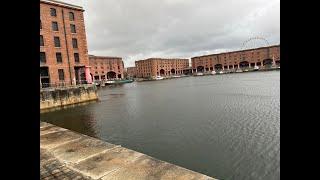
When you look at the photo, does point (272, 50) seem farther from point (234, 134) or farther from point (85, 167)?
point (85, 167)

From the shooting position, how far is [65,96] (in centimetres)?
3091

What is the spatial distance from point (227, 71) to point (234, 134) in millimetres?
123412

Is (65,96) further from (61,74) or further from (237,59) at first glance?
(237,59)

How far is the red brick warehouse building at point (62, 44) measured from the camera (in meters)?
34.6

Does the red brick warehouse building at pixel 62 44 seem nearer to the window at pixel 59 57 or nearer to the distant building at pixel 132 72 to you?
the window at pixel 59 57

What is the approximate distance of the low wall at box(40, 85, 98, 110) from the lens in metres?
28.4

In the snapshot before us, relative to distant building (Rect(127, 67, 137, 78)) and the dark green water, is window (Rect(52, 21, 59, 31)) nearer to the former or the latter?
the dark green water

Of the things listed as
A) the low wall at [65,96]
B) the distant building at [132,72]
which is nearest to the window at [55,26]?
the low wall at [65,96]

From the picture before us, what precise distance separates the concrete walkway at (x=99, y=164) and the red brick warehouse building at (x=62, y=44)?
1094 inches

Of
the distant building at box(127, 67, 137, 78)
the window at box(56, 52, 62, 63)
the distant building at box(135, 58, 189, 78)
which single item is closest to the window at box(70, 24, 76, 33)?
the window at box(56, 52, 62, 63)

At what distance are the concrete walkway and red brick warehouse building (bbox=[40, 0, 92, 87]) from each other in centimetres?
2778
